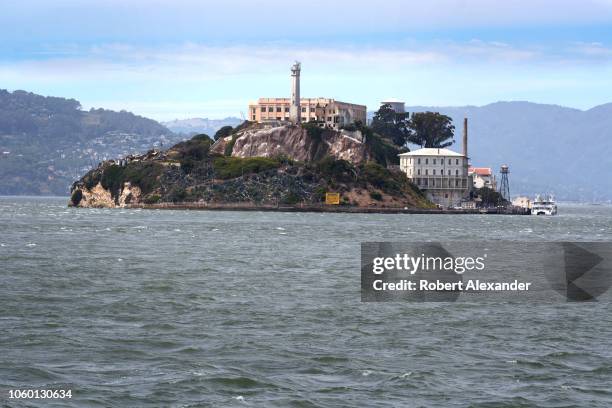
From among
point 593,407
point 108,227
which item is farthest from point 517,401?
point 108,227

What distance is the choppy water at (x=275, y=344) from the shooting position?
29172 millimetres

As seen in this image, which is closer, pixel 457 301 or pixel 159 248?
pixel 457 301

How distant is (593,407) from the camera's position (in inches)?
1114

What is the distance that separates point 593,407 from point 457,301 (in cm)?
1711

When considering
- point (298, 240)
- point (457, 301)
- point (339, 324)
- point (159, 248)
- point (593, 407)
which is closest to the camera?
point (593, 407)

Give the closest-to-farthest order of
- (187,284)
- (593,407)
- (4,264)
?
1. (593,407)
2. (187,284)
3. (4,264)

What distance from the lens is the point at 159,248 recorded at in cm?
8038

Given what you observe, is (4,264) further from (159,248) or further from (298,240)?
(298,240)

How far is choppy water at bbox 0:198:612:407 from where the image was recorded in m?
29.2

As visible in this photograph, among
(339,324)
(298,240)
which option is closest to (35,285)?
(339,324)

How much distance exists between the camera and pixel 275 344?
3547 cm

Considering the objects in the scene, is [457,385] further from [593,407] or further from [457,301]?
[457,301]

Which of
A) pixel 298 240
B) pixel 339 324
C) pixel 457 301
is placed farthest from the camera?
pixel 298 240

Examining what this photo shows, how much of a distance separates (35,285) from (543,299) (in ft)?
68.9
